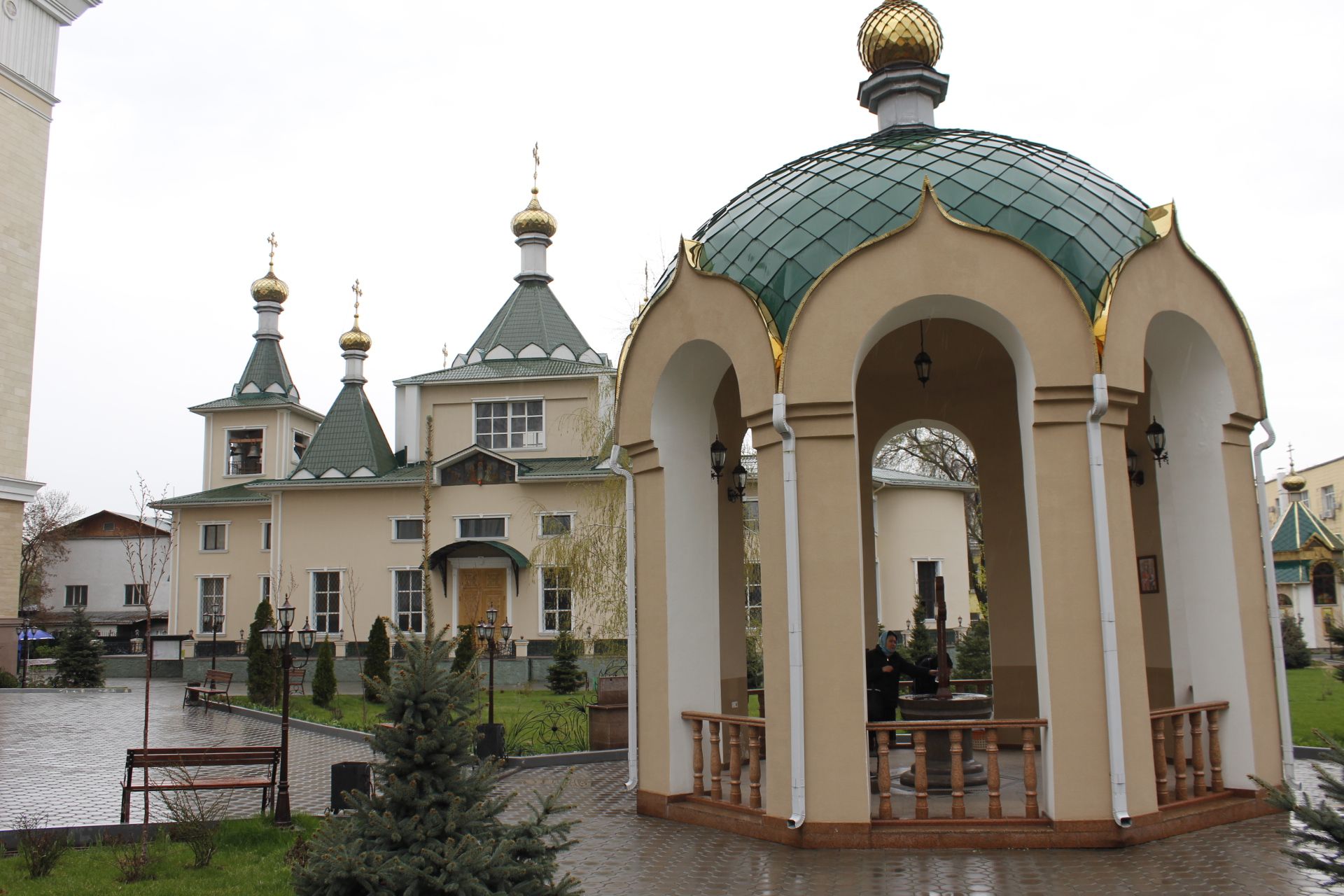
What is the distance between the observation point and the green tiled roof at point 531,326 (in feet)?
109

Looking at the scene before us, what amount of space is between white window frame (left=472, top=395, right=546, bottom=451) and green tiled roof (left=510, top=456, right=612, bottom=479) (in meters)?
0.35

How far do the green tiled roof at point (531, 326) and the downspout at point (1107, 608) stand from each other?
85.4 ft

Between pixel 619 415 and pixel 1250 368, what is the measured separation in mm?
5551

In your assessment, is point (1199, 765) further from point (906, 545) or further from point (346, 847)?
point (906, 545)

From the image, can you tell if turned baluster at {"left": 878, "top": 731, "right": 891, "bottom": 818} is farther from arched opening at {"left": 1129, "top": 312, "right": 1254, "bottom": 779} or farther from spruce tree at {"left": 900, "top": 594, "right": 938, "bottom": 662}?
spruce tree at {"left": 900, "top": 594, "right": 938, "bottom": 662}

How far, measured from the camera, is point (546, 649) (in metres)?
29.2

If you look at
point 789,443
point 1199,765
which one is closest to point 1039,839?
point 1199,765

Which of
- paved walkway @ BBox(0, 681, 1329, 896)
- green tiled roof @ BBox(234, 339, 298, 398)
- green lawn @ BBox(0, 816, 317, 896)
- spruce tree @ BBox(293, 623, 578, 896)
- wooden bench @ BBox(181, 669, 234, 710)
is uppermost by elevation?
green tiled roof @ BBox(234, 339, 298, 398)

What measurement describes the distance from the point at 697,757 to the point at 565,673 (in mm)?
14446

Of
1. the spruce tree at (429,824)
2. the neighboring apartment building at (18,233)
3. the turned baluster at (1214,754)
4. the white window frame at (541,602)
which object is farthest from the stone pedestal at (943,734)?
the neighboring apartment building at (18,233)

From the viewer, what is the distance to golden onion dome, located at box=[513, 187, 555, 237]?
35125 millimetres

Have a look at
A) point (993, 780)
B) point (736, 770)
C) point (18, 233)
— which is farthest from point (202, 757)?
point (18, 233)

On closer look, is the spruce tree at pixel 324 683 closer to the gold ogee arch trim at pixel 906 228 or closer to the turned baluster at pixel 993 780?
the gold ogee arch trim at pixel 906 228

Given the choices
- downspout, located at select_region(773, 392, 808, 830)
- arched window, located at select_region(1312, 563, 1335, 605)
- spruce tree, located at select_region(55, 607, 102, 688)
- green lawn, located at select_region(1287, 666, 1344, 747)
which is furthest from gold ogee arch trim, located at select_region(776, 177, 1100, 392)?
arched window, located at select_region(1312, 563, 1335, 605)
